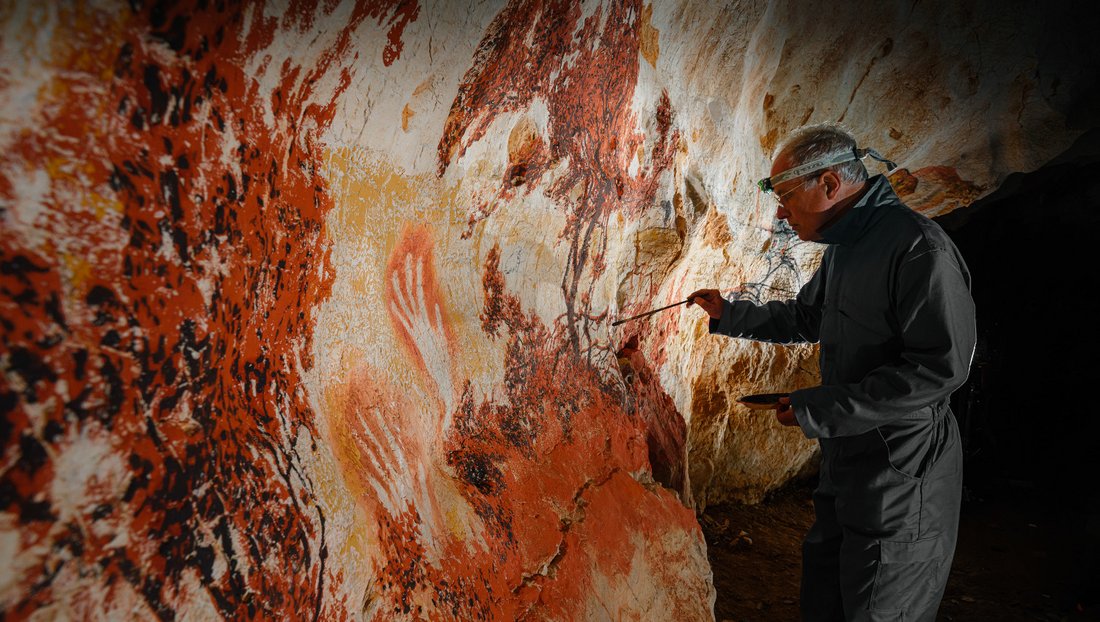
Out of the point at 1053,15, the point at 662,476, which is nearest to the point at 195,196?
the point at 662,476

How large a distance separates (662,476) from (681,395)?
91 centimetres

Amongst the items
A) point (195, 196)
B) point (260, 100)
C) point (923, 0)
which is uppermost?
point (923, 0)

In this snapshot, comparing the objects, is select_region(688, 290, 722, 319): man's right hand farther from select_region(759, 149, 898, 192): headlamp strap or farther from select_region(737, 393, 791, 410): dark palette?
select_region(759, 149, 898, 192): headlamp strap

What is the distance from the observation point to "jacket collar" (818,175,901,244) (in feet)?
5.98

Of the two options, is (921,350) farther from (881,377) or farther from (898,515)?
(898,515)

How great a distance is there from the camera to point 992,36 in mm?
3180

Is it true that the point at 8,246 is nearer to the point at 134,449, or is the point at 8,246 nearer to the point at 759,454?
the point at 134,449

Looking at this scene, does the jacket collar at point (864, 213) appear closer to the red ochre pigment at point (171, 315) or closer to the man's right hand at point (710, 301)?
the man's right hand at point (710, 301)

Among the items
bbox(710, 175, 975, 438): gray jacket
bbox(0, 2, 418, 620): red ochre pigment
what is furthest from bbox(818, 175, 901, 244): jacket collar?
bbox(0, 2, 418, 620): red ochre pigment

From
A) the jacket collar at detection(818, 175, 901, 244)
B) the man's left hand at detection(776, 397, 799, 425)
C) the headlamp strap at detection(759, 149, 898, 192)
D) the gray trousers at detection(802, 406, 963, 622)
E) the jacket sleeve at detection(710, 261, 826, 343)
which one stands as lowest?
the gray trousers at detection(802, 406, 963, 622)

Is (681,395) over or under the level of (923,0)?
under

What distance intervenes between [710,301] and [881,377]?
846 mm

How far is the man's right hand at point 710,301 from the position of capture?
2389mm

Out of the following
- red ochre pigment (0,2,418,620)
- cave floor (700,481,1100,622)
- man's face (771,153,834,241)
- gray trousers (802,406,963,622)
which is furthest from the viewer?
cave floor (700,481,1100,622)
